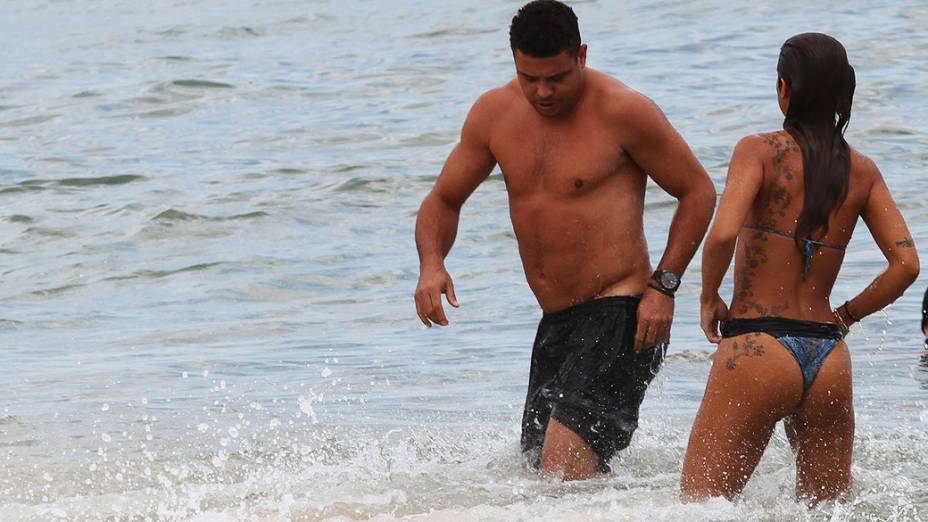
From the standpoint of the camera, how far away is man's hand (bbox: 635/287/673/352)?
19.4 feet

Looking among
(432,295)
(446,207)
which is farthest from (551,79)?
(432,295)

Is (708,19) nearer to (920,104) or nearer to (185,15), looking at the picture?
(920,104)

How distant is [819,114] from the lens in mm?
5172

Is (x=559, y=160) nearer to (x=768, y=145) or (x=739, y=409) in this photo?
(x=768, y=145)

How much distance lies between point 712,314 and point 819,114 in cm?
72

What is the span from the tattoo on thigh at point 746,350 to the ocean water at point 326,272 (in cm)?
55

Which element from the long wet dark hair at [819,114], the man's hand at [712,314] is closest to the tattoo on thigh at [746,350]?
the man's hand at [712,314]

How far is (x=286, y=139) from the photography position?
19.1 meters

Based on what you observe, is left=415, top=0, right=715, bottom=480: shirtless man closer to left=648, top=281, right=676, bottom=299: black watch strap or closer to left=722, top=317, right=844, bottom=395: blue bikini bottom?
left=648, top=281, right=676, bottom=299: black watch strap

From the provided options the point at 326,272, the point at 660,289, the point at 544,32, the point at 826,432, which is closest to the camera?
the point at 826,432

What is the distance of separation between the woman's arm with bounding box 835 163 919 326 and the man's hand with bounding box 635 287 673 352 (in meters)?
0.81

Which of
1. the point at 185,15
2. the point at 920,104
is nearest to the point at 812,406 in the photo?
the point at 920,104

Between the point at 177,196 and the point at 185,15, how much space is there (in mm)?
14815

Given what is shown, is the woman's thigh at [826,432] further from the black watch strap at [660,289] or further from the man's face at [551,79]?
the man's face at [551,79]
